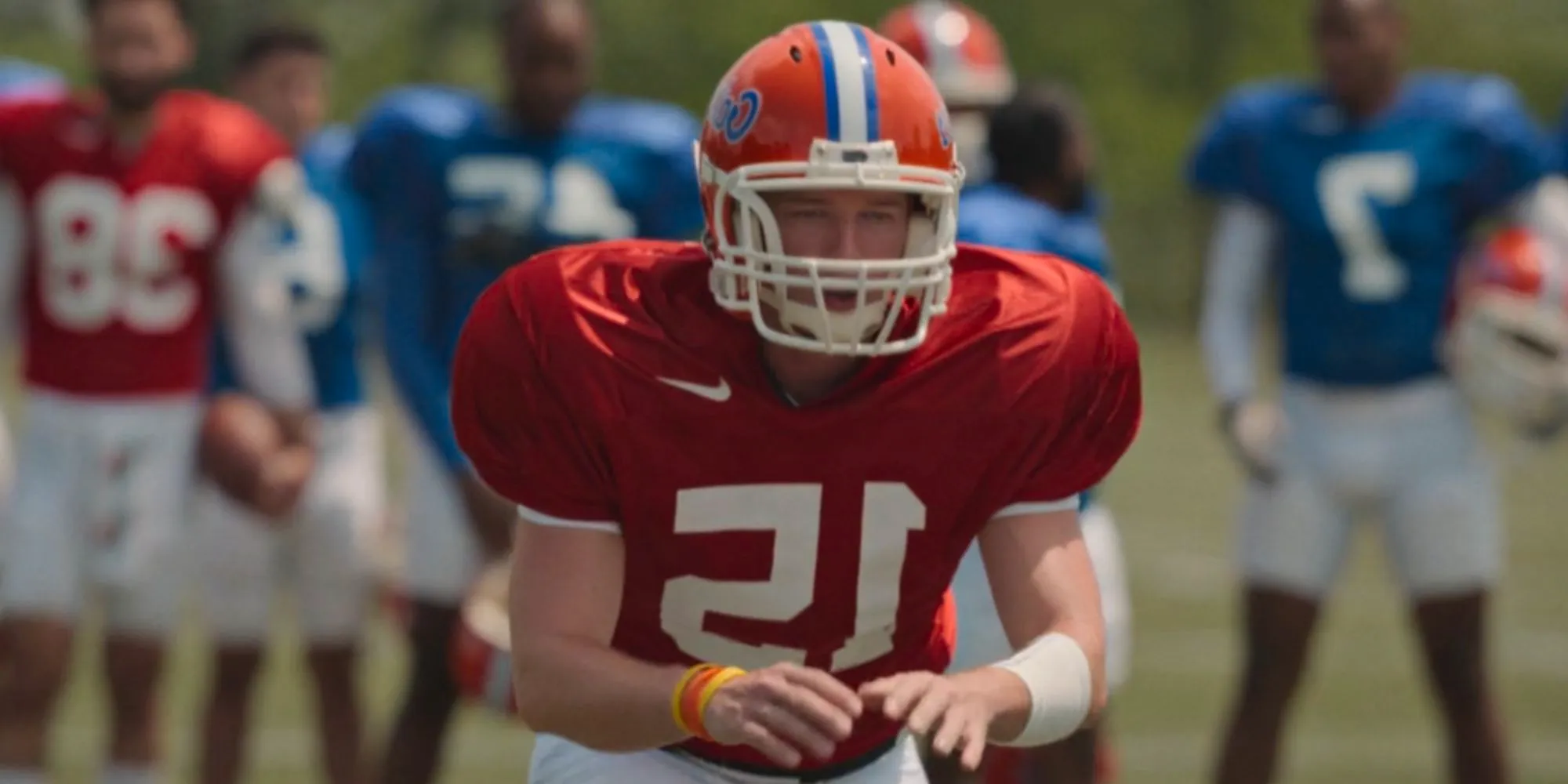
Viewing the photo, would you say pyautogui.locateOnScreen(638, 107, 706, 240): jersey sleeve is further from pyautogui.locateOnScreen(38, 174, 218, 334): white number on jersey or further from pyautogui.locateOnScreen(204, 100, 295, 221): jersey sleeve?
pyautogui.locateOnScreen(38, 174, 218, 334): white number on jersey

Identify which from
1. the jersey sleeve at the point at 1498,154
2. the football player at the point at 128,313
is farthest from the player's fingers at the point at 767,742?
the jersey sleeve at the point at 1498,154

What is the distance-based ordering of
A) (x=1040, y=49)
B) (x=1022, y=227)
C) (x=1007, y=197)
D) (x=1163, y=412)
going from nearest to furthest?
(x=1022, y=227) < (x=1007, y=197) < (x=1163, y=412) < (x=1040, y=49)

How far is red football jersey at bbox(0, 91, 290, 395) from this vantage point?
5430 millimetres

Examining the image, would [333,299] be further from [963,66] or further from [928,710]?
[928,710]

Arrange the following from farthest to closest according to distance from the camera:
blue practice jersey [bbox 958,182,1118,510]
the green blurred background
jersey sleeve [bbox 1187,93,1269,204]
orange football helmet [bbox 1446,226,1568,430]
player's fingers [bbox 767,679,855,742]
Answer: the green blurred background, jersey sleeve [bbox 1187,93,1269,204], orange football helmet [bbox 1446,226,1568,430], blue practice jersey [bbox 958,182,1118,510], player's fingers [bbox 767,679,855,742]

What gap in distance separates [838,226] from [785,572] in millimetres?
432

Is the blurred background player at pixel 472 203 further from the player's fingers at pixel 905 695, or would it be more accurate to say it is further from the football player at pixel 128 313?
the player's fingers at pixel 905 695

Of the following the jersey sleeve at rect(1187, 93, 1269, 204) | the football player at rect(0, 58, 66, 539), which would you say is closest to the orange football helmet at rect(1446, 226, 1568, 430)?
the jersey sleeve at rect(1187, 93, 1269, 204)

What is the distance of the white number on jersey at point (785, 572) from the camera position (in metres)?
3.06

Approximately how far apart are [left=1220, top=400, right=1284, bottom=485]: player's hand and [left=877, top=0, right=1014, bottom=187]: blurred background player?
93 centimetres

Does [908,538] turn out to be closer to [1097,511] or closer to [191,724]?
[1097,511]

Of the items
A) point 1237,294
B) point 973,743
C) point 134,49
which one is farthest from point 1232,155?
point 973,743

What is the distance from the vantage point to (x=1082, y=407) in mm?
3150

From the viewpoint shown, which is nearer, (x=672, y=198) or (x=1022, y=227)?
(x=1022, y=227)
